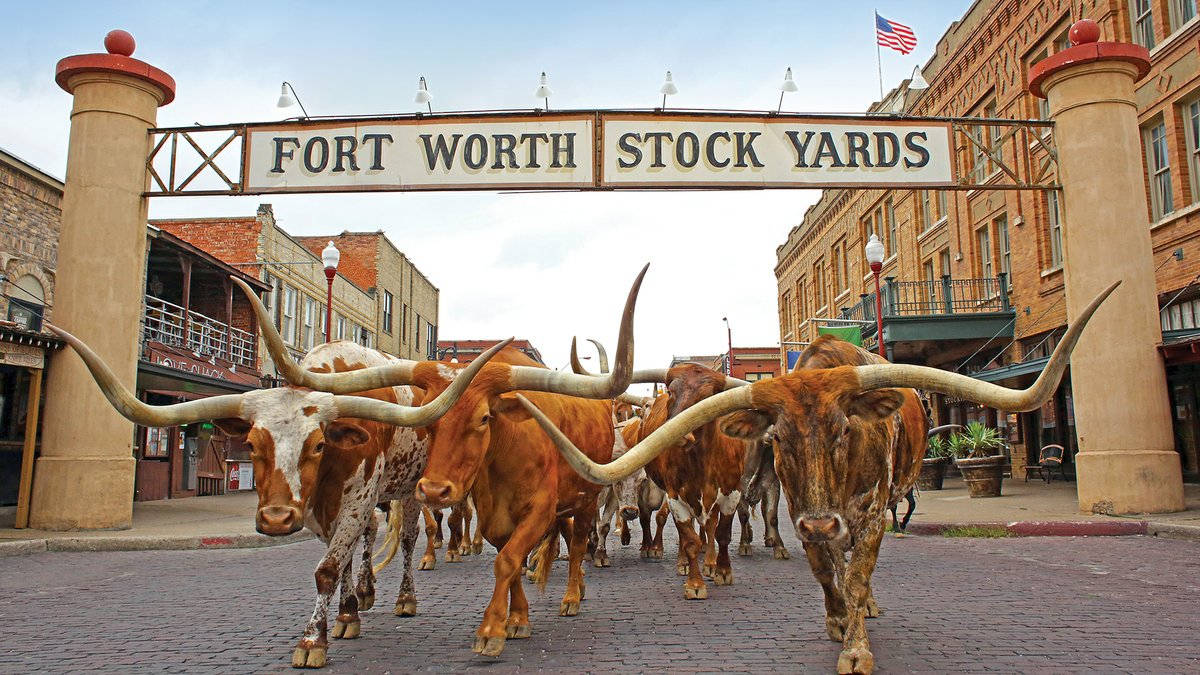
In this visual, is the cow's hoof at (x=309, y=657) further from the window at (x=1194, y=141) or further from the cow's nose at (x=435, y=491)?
the window at (x=1194, y=141)

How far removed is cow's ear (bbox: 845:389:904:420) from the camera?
4547 millimetres

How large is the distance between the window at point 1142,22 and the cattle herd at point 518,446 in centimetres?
1619

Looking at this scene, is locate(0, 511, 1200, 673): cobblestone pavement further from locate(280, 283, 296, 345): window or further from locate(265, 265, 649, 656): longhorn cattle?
locate(280, 283, 296, 345): window

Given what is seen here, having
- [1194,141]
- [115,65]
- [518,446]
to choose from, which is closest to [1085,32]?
[1194,141]

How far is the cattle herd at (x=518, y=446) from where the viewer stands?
4520 mm

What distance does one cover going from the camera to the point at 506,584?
17.3 ft

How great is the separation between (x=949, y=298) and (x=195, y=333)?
2156 centimetres

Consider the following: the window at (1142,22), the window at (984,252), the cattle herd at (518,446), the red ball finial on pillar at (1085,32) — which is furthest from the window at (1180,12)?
the cattle herd at (518,446)

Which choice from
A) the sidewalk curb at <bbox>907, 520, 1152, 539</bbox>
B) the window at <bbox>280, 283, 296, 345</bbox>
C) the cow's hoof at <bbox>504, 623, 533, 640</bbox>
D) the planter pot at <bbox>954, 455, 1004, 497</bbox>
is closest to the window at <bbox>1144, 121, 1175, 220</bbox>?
the planter pot at <bbox>954, 455, 1004, 497</bbox>

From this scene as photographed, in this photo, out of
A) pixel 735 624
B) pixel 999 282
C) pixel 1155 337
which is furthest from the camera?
pixel 999 282

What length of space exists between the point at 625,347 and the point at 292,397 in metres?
2.09

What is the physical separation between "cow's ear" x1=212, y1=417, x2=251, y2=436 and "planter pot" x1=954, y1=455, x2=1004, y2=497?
15.0 metres

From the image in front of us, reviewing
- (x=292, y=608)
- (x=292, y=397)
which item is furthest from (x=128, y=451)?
(x=292, y=397)

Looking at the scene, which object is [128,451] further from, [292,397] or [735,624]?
[735,624]
